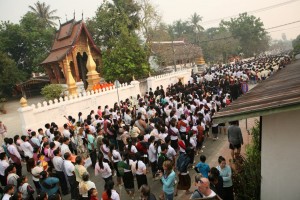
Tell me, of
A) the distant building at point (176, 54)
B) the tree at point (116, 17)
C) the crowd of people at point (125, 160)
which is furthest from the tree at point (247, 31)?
the crowd of people at point (125, 160)

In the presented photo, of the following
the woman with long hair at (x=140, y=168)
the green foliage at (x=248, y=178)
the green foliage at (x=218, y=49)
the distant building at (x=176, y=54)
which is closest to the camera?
the green foliage at (x=248, y=178)

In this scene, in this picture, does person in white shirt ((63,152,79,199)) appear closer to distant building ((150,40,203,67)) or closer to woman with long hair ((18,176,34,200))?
woman with long hair ((18,176,34,200))

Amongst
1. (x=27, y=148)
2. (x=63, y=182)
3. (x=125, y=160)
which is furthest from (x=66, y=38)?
(x=125, y=160)

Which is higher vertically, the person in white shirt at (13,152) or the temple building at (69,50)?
the temple building at (69,50)

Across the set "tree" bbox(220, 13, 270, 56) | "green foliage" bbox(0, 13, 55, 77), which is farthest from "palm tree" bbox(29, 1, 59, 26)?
"tree" bbox(220, 13, 270, 56)

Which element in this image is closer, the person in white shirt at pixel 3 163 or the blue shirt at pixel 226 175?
the blue shirt at pixel 226 175

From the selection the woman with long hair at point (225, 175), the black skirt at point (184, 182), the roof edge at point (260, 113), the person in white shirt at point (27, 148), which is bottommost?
the black skirt at point (184, 182)

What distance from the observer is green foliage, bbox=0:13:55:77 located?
3441 centimetres

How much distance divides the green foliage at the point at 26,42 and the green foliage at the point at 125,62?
15.3m

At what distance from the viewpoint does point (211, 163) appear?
8859mm

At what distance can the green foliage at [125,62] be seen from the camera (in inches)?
949

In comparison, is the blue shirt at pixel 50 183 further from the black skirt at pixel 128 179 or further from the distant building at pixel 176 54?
the distant building at pixel 176 54

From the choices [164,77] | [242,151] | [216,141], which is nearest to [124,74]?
[164,77]

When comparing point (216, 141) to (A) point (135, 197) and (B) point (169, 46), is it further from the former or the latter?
(B) point (169, 46)
